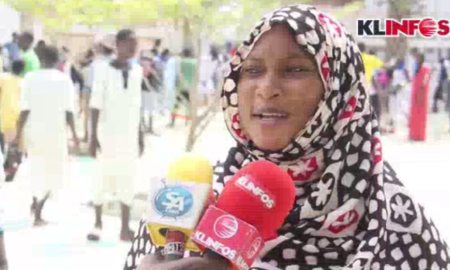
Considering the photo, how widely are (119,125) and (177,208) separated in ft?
7.18

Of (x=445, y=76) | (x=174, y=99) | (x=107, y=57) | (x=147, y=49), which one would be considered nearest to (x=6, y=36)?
(x=107, y=57)

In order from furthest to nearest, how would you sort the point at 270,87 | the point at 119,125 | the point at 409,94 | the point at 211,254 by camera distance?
the point at 409,94
the point at 119,125
the point at 270,87
the point at 211,254

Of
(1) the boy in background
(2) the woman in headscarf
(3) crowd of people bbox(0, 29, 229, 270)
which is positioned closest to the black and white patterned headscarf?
(2) the woman in headscarf

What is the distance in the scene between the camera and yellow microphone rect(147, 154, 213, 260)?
1.94ft

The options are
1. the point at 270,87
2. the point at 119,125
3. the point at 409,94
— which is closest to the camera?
the point at 270,87

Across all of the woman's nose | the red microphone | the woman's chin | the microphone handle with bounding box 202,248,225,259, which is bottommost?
the microphone handle with bounding box 202,248,225,259

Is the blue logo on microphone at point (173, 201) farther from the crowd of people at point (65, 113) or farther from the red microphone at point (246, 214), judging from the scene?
the crowd of people at point (65, 113)

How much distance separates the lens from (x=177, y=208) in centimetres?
59

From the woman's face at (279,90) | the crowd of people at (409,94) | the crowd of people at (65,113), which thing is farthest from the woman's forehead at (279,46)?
the crowd of people at (409,94)

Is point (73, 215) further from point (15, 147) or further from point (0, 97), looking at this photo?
point (0, 97)

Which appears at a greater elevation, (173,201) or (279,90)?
(279,90)

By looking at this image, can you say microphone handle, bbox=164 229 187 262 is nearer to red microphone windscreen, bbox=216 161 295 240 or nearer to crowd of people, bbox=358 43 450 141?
red microphone windscreen, bbox=216 161 295 240

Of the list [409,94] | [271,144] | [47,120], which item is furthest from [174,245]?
[409,94]

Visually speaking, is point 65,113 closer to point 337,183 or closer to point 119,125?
point 119,125
